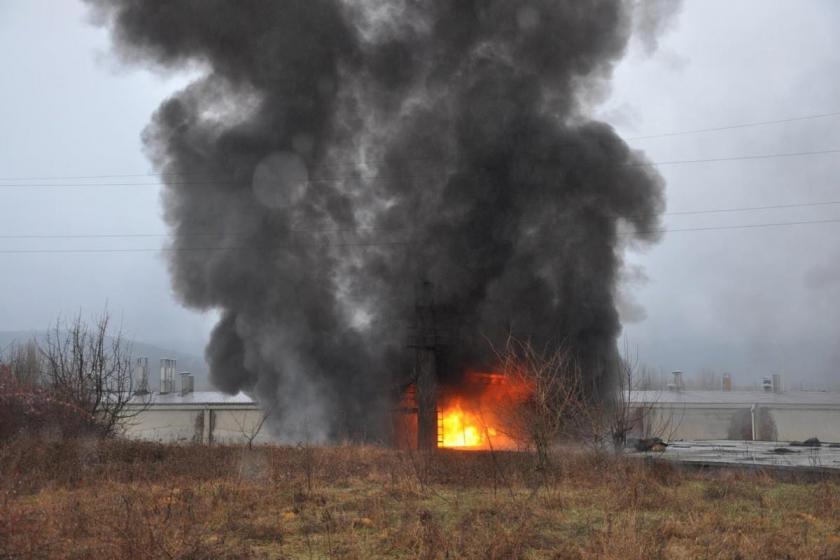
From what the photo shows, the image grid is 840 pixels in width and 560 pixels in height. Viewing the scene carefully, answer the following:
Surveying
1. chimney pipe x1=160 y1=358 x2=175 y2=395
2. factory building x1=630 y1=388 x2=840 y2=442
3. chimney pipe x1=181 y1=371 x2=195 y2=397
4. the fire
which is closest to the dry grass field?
the fire

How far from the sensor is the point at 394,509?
10945 millimetres

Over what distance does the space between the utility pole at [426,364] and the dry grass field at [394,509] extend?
14.6 meters

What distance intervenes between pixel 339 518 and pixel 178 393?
139 ft

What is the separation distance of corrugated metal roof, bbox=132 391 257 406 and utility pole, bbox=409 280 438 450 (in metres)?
12.1

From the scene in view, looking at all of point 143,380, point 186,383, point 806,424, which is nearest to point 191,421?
point 186,383

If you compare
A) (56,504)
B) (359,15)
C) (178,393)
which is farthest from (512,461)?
(178,393)

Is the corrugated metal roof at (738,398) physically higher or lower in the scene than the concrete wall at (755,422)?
higher

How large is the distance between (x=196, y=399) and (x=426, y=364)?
764 inches

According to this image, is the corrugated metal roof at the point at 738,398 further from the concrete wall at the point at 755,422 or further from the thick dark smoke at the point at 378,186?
the thick dark smoke at the point at 378,186

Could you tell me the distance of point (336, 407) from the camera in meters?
34.5

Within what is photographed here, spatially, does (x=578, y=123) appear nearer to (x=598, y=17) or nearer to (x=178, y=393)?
(x=598, y=17)

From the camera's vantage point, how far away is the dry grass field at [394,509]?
8133mm

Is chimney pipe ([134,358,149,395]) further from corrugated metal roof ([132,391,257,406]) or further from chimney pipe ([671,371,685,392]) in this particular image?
chimney pipe ([671,371,685,392])

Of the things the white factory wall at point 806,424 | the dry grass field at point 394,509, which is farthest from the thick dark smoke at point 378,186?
the dry grass field at point 394,509
